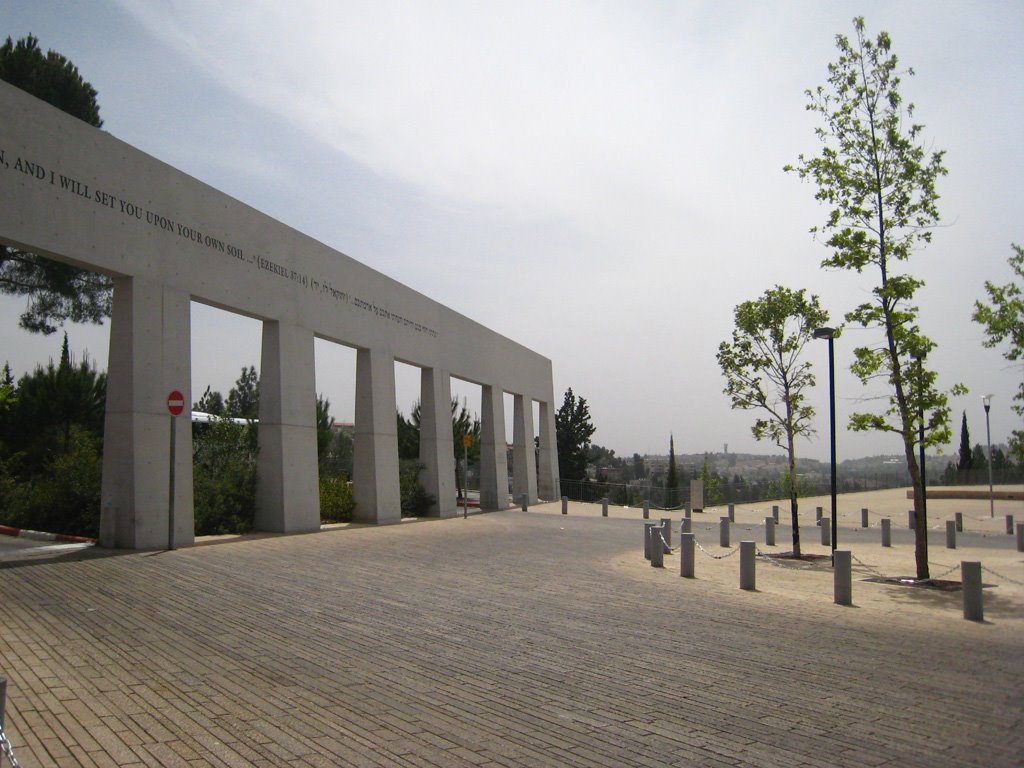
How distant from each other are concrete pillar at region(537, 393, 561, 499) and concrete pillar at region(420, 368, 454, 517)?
13.0 m

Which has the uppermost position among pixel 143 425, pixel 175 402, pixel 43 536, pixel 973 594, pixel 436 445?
pixel 175 402

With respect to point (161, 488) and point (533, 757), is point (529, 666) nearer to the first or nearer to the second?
point (533, 757)

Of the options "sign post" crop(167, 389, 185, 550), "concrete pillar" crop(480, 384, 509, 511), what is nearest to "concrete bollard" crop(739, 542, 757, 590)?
"sign post" crop(167, 389, 185, 550)

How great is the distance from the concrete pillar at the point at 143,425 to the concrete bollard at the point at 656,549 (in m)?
8.69

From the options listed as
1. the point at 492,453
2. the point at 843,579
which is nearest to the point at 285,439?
the point at 843,579

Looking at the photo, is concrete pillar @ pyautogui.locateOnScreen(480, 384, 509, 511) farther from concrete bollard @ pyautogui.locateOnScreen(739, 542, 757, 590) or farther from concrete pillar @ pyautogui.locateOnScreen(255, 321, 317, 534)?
concrete bollard @ pyautogui.locateOnScreen(739, 542, 757, 590)

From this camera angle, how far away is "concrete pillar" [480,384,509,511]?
32.5 m

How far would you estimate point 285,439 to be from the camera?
18531 millimetres

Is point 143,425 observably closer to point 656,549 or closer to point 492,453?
point 656,549

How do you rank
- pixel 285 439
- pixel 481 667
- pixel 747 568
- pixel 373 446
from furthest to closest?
pixel 373 446
pixel 285 439
pixel 747 568
pixel 481 667

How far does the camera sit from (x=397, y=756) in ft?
15.6

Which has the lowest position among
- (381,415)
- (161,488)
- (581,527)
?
(581,527)

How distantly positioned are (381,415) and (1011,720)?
1889cm

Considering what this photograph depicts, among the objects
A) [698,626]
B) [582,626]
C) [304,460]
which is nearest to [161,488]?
[304,460]
